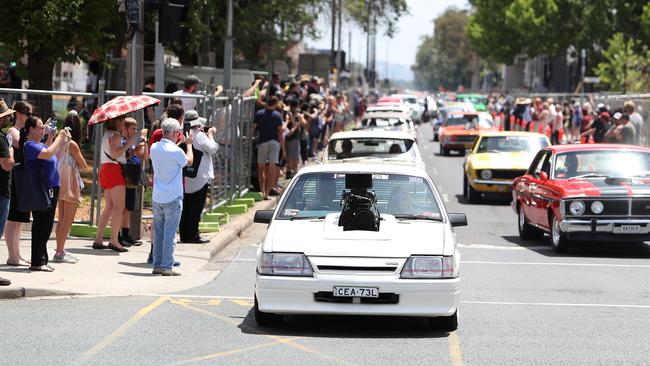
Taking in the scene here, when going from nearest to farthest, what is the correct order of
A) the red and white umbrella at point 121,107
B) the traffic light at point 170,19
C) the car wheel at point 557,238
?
the red and white umbrella at point 121,107 < the traffic light at point 170,19 < the car wheel at point 557,238

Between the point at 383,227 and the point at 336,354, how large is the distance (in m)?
1.63

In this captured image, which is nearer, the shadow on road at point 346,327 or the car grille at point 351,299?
the car grille at point 351,299

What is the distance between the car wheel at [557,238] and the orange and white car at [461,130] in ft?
89.0

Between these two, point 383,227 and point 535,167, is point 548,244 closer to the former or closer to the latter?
point 535,167

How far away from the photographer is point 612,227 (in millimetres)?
16562

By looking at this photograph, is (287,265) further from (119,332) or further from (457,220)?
(457,220)

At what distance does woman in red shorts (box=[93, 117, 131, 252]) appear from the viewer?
15.4 m

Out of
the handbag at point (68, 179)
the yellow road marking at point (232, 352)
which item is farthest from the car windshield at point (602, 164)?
→ the yellow road marking at point (232, 352)

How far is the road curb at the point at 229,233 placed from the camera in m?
16.6

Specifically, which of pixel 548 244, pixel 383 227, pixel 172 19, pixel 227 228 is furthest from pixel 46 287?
pixel 548 244

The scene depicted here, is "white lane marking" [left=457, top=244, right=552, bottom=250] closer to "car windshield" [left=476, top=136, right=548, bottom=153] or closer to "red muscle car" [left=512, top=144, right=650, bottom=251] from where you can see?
"red muscle car" [left=512, top=144, right=650, bottom=251]

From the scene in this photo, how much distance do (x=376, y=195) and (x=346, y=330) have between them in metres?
1.39

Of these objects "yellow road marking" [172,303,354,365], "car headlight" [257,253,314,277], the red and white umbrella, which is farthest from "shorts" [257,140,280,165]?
"car headlight" [257,253,314,277]

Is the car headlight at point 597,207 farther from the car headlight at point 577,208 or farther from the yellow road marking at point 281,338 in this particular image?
the yellow road marking at point 281,338
